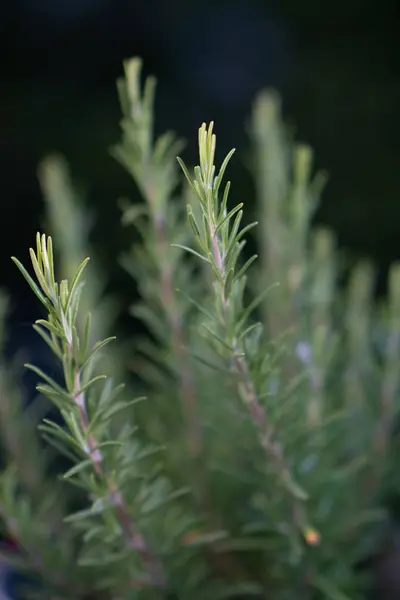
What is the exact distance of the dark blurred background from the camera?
0.75 meters

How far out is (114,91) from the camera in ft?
2.62

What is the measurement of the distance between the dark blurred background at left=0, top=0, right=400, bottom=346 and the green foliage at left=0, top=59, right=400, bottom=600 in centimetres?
30

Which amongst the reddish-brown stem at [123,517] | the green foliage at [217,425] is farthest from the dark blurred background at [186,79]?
the reddish-brown stem at [123,517]

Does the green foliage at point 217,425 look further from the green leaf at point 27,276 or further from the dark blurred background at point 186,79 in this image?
the dark blurred background at point 186,79

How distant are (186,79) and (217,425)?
54cm

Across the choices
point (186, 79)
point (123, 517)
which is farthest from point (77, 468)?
point (186, 79)

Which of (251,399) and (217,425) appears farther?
(217,425)

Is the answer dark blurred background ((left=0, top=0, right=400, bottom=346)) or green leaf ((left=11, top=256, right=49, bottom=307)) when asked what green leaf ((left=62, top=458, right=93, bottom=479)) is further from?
dark blurred background ((left=0, top=0, right=400, bottom=346))

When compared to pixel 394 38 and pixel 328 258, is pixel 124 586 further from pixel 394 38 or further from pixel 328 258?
pixel 394 38

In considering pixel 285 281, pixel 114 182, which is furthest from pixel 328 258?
pixel 114 182

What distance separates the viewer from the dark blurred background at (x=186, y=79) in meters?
0.75

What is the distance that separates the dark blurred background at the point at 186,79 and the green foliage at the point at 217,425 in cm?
30

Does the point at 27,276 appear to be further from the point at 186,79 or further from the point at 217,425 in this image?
the point at 186,79

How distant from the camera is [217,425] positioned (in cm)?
39
